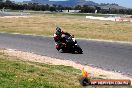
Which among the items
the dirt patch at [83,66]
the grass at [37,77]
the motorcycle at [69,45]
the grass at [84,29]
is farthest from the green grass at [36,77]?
the grass at [84,29]

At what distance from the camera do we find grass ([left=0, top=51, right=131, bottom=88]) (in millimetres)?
11376

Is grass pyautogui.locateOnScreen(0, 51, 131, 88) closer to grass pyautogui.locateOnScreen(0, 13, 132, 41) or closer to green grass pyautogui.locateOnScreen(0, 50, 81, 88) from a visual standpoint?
green grass pyautogui.locateOnScreen(0, 50, 81, 88)

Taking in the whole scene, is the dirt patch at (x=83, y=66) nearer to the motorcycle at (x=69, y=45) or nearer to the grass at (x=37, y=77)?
the grass at (x=37, y=77)

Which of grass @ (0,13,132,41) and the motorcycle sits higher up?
the motorcycle

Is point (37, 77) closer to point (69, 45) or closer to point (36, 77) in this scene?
point (36, 77)

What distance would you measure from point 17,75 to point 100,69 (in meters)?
4.58

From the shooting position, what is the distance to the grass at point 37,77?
37.3 feet

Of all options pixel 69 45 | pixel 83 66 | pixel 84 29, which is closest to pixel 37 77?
pixel 83 66

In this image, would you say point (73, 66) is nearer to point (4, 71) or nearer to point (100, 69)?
point (100, 69)

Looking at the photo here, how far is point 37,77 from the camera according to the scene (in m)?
13.0

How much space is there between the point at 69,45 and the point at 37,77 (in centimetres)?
1030

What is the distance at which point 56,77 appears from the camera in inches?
528

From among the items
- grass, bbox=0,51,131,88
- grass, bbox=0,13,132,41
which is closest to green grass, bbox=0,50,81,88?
grass, bbox=0,51,131,88

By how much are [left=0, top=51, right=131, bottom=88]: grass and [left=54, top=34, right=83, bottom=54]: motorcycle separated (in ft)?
20.6
